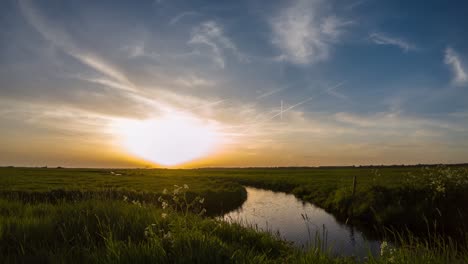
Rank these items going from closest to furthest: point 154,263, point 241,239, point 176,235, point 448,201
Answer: point 154,263 → point 176,235 → point 241,239 → point 448,201

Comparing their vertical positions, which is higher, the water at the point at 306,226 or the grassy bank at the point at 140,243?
the grassy bank at the point at 140,243

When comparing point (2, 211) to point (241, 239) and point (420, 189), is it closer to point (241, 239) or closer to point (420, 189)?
point (241, 239)

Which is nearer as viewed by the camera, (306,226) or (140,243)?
(140,243)

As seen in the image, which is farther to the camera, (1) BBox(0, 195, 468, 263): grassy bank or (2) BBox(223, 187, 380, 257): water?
(2) BBox(223, 187, 380, 257): water

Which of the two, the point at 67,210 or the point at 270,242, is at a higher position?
the point at 67,210

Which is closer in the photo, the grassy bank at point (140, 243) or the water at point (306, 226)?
the grassy bank at point (140, 243)

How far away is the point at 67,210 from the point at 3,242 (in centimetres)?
288

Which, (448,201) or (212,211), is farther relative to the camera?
(212,211)

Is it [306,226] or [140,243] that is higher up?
[140,243]

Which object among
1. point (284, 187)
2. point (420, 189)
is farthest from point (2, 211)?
point (284, 187)

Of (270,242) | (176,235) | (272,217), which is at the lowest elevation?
(272,217)

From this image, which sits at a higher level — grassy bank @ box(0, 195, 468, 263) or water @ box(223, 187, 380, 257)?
grassy bank @ box(0, 195, 468, 263)

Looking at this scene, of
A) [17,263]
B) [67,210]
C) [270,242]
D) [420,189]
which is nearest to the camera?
[17,263]

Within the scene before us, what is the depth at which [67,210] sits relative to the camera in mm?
9984
